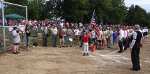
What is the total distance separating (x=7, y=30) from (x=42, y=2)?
44177mm

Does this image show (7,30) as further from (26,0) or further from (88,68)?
(26,0)

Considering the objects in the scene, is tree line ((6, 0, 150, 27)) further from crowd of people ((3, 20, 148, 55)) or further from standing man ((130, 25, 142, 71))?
standing man ((130, 25, 142, 71))

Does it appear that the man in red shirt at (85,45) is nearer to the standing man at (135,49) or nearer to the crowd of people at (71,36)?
the crowd of people at (71,36)

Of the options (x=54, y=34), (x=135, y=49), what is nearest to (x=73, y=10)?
(x=54, y=34)

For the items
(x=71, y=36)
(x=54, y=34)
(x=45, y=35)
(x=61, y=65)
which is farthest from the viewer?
(x=71, y=36)

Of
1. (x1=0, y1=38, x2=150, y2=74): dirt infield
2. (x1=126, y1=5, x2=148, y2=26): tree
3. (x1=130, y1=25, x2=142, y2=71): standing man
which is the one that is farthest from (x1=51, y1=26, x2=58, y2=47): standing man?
(x1=126, y1=5, x2=148, y2=26): tree

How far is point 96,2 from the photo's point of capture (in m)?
80.6

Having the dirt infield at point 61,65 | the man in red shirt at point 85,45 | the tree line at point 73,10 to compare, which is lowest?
the dirt infield at point 61,65

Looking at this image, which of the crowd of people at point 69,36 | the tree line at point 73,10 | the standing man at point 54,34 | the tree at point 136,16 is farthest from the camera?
the tree at point 136,16

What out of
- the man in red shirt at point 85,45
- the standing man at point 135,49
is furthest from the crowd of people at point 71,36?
the standing man at point 135,49

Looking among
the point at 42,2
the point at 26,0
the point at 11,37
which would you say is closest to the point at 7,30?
the point at 11,37

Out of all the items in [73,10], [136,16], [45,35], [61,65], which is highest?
[136,16]

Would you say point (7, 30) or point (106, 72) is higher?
point (7, 30)

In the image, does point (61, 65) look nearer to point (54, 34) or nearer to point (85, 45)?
point (85, 45)
